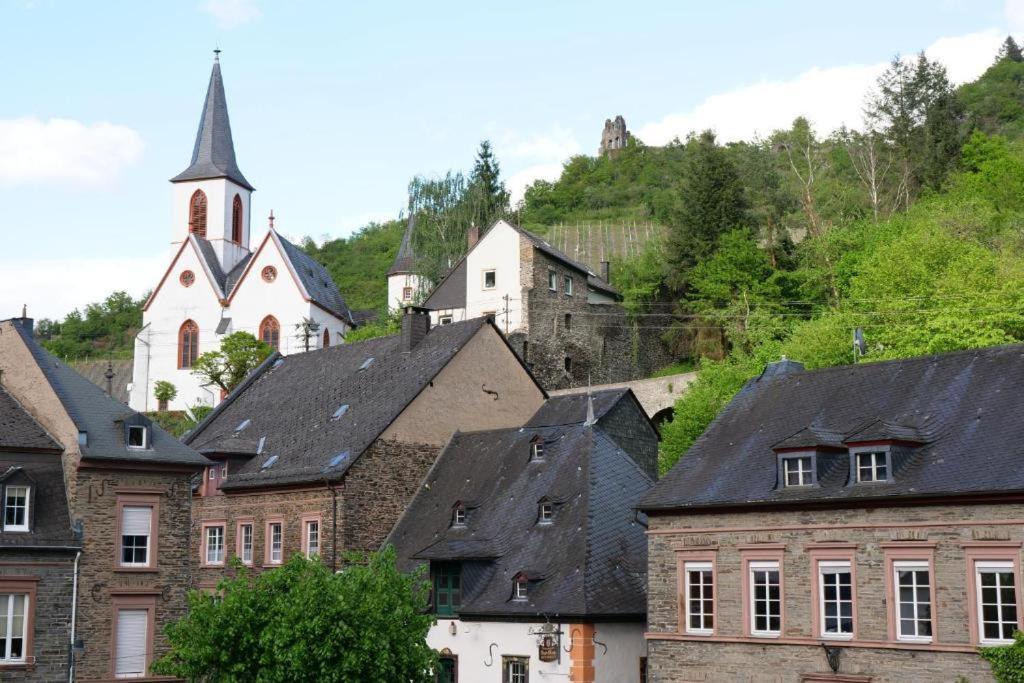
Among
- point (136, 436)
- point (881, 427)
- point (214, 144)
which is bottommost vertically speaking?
point (881, 427)

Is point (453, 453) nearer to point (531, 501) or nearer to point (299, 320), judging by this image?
point (531, 501)

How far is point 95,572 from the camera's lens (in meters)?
31.7

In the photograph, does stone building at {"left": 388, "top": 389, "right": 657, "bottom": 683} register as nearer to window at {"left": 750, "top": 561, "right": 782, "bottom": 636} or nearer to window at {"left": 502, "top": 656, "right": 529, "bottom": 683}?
window at {"left": 502, "top": 656, "right": 529, "bottom": 683}

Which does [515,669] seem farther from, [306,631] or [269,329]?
[269,329]

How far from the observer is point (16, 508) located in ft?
101

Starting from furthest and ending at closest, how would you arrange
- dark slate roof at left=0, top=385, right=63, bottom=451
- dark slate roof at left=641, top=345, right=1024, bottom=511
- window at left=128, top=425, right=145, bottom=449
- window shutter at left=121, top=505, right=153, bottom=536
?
1. window at left=128, top=425, right=145, bottom=449
2. window shutter at left=121, top=505, right=153, bottom=536
3. dark slate roof at left=0, top=385, right=63, bottom=451
4. dark slate roof at left=641, top=345, right=1024, bottom=511

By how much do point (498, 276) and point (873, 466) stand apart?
37076mm

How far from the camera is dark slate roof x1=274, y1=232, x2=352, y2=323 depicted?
246ft

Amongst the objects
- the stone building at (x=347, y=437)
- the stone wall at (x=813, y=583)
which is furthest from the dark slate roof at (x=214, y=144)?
the stone wall at (x=813, y=583)

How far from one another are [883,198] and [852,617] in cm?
4620

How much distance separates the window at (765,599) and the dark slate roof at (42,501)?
16.0 metres

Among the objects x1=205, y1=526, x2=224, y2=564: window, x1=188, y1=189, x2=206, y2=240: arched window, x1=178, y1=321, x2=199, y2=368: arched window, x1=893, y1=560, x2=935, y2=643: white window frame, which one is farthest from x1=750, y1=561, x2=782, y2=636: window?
x1=188, y1=189, x2=206, y2=240: arched window

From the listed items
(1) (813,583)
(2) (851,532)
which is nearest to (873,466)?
(2) (851,532)

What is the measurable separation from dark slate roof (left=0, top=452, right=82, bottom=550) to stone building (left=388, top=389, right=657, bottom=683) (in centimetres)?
877
